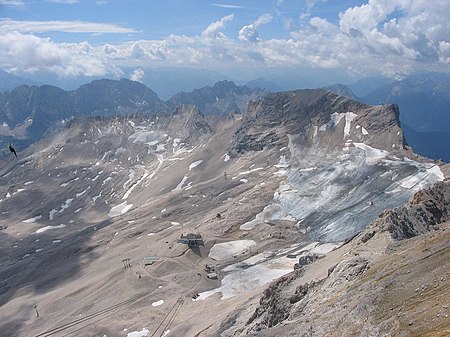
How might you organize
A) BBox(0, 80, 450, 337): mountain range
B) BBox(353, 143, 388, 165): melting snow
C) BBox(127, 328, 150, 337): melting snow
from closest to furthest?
BBox(0, 80, 450, 337): mountain range → BBox(127, 328, 150, 337): melting snow → BBox(353, 143, 388, 165): melting snow

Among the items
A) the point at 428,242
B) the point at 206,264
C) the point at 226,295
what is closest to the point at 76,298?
the point at 206,264

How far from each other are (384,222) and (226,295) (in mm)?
53686

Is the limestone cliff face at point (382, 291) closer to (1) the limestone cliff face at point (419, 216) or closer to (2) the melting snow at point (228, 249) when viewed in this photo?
(1) the limestone cliff face at point (419, 216)

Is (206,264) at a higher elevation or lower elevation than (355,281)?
lower

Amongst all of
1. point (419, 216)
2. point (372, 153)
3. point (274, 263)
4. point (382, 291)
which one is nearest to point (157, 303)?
point (274, 263)

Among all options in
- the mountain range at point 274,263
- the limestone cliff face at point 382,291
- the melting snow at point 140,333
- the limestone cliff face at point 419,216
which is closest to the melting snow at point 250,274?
the mountain range at point 274,263

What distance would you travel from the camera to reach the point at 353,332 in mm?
35688

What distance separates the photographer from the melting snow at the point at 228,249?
453ft

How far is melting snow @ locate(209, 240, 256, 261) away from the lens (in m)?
138

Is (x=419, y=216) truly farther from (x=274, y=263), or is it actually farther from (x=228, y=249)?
(x=228, y=249)

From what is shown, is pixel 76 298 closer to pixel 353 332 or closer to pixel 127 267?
pixel 127 267

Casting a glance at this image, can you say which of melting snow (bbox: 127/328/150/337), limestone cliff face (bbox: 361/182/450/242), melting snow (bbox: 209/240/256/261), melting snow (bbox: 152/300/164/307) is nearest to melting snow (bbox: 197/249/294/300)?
melting snow (bbox: 209/240/256/261)

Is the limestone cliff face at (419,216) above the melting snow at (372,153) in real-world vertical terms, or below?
above

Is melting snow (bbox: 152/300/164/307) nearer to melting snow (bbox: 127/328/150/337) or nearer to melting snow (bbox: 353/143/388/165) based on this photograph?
melting snow (bbox: 127/328/150/337)
